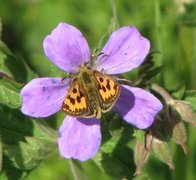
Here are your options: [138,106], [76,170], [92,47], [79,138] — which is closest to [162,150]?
[138,106]

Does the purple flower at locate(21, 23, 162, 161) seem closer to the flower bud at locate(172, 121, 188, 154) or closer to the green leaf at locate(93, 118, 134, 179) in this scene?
the flower bud at locate(172, 121, 188, 154)

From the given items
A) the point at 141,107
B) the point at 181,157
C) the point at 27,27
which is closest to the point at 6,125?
the point at 141,107

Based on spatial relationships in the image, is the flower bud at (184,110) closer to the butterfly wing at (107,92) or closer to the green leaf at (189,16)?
the butterfly wing at (107,92)

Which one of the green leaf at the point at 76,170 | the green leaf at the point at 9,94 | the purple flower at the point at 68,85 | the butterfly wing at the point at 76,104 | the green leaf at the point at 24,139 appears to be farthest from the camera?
the green leaf at the point at 76,170

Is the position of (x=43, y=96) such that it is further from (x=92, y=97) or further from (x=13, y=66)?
(x=13, y=66)

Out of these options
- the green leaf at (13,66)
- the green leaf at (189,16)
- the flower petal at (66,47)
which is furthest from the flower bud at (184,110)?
the green leaf at (189,16)

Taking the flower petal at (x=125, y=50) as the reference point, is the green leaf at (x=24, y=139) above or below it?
below

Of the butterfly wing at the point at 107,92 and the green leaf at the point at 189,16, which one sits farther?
the green leaf at the point at 189,16
